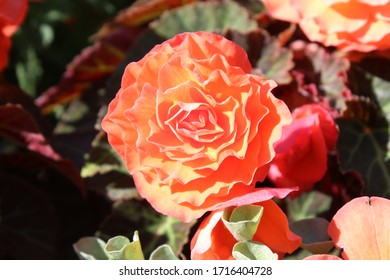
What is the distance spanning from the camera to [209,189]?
73 centimetres

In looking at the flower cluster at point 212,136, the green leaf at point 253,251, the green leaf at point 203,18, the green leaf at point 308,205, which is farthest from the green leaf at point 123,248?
the green leaf at point 203,18

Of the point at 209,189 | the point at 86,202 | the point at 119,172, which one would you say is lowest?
the point at 86,202

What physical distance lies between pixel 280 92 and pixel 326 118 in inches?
5.2

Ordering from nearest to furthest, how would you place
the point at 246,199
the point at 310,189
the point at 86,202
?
the point at 246,199 < the point at 310,189 < the point at 86,202

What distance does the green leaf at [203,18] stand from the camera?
1.07m

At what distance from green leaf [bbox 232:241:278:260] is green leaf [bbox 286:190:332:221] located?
0.92 feet

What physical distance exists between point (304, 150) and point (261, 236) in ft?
0.54

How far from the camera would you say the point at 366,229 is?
724 millimetres

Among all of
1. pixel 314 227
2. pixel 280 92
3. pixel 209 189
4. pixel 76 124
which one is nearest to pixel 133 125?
pixel 209 189

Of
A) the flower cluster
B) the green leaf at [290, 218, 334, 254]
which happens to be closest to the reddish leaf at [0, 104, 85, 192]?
the flower cluster

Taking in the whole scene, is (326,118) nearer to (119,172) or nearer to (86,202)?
(119,172)

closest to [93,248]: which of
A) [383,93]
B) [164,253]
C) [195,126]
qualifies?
[164,253]

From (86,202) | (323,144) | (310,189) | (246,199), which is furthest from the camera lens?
(86,202)

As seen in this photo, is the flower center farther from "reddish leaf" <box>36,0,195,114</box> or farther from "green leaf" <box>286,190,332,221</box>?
"reddish leaf" <box>36,0,195,114</box>
